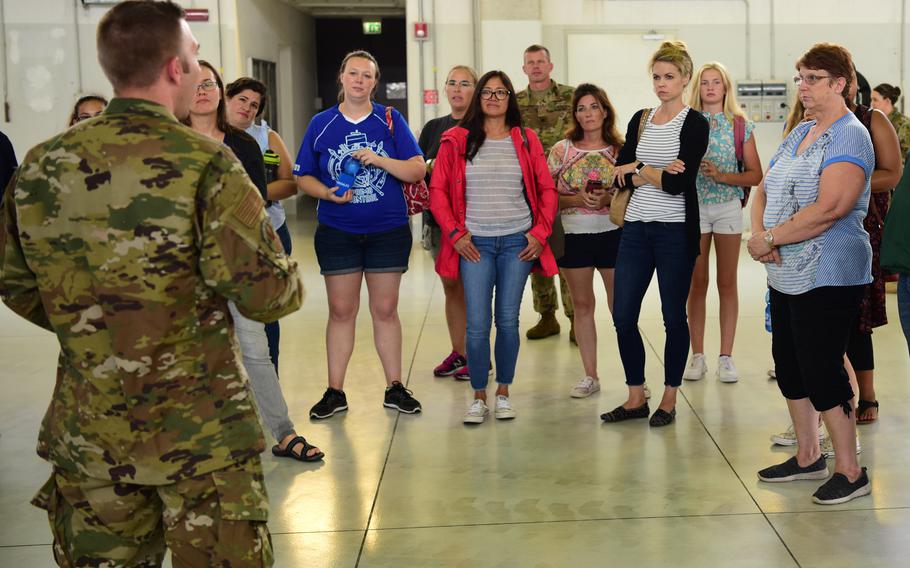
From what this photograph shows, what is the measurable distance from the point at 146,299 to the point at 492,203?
2.94m

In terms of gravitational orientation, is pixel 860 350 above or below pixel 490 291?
below

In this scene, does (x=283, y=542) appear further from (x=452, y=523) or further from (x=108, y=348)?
(x=108, y=348)

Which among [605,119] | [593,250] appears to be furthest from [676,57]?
[593,250]

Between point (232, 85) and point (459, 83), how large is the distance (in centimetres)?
138

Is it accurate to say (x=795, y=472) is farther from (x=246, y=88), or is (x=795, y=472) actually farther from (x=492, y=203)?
(x=246, y=88)

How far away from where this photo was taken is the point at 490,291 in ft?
16.1

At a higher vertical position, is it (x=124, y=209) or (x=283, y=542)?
(x=124, y=209)

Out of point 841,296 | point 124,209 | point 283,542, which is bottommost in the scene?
point 283,542

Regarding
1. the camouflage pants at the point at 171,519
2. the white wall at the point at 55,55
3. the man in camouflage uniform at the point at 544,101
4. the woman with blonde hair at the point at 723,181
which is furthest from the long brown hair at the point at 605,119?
the white wall at the point at 55,55

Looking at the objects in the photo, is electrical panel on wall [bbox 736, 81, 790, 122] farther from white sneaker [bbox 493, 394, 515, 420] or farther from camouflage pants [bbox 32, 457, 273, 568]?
camouflage pants [bbox 32, 457, 273, 568]

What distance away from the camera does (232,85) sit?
16.1 feet

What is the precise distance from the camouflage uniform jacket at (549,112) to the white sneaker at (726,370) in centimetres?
163

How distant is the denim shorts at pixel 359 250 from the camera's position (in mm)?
4859

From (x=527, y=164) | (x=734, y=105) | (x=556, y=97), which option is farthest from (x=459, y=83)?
(x=734, y=105)
